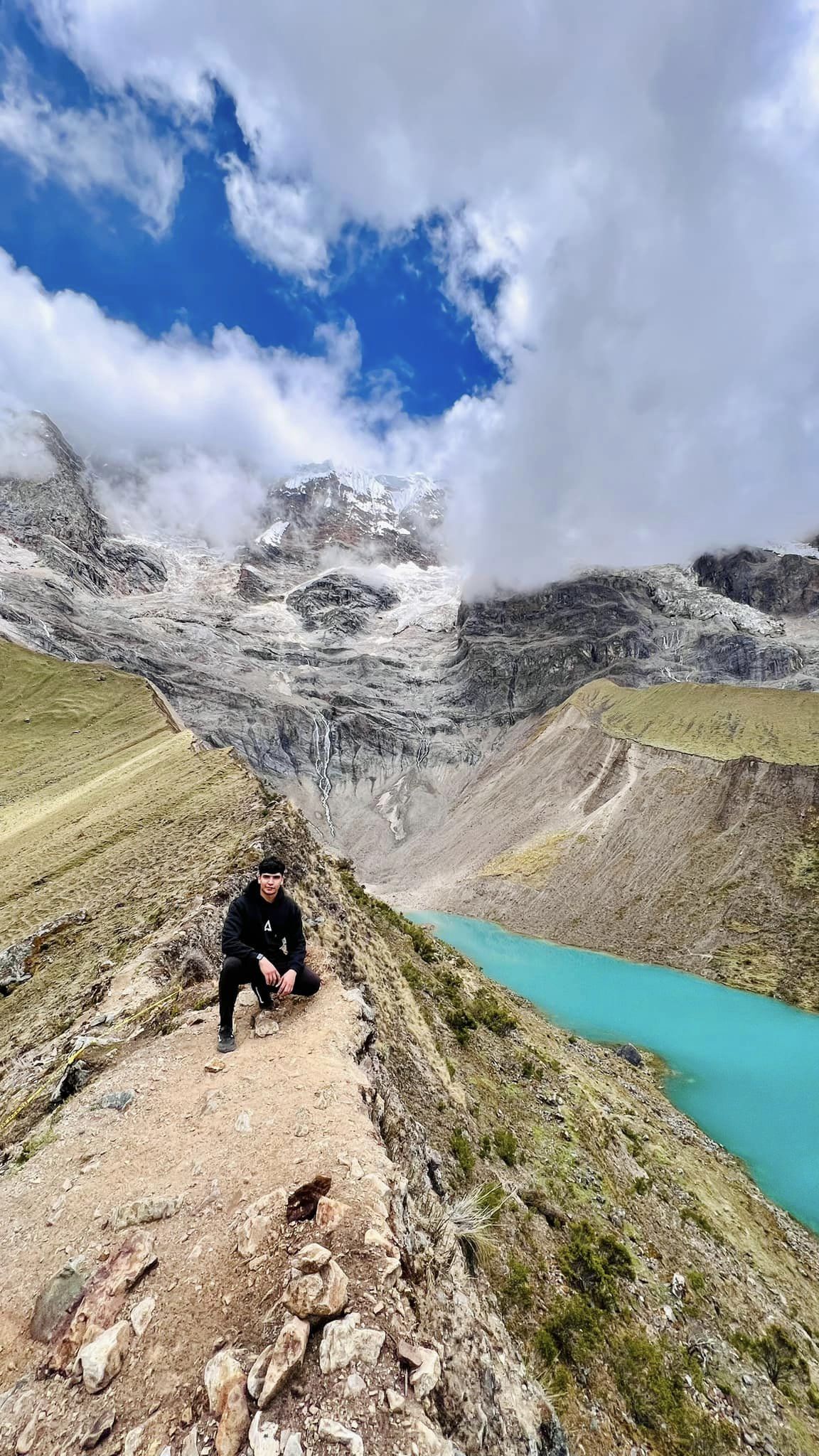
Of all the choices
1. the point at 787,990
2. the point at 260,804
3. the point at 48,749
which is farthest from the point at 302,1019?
the point at 787,990

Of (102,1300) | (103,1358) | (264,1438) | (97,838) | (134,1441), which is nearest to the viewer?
(264,1438)

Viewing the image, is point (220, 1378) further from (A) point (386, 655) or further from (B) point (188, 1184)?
(A) point (386, 655)

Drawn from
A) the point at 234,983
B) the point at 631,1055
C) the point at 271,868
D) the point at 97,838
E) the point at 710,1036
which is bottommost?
the point at 710,1036

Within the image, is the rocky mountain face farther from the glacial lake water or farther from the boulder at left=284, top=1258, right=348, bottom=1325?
the boulder at left=284, top=1258, right=348, bottom=1325

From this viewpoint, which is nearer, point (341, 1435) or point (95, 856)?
point (341, 1435)

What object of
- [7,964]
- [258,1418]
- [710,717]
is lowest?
[7,964]

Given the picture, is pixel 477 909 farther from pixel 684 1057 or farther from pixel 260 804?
pixel 260 804

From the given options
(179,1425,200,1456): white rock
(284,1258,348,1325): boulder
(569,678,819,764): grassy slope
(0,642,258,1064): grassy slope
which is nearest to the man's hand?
(284,1258,348,1325): boulder

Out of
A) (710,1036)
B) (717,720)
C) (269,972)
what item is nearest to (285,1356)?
(269,972)
